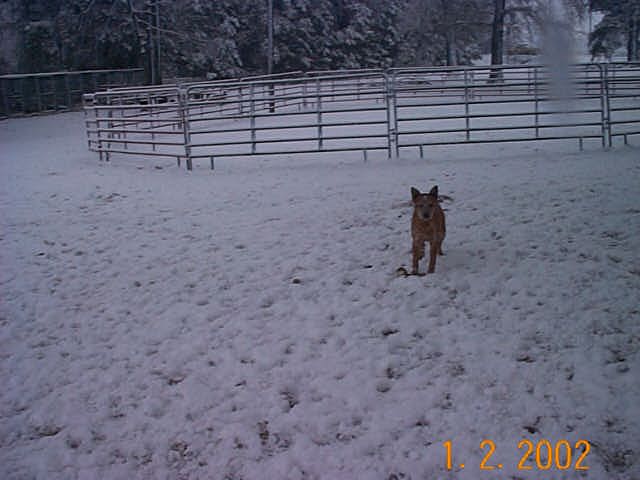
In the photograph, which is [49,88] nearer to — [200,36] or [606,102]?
[200,36]

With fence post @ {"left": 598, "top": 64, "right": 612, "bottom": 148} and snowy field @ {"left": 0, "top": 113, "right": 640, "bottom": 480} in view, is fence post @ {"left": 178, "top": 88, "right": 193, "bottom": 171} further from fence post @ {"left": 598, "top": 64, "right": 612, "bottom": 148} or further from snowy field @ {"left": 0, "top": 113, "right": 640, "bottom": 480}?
fence post @ {"left": 598, "top": 64, "right": 612, "bottom": 148}

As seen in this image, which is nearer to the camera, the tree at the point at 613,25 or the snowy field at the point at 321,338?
the tree at the point at 613,25

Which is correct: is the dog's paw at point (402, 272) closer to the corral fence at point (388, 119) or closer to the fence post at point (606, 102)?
the corral fence at point (388, 119)

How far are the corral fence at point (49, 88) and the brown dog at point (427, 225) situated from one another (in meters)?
23.3

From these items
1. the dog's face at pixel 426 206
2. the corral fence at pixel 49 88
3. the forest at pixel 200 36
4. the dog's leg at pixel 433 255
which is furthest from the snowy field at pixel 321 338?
the corral fence at pixel 49 88

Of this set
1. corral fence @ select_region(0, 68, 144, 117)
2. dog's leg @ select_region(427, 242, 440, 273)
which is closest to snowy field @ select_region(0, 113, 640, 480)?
dog's leg @ select_region(427, 242, 440, 273)

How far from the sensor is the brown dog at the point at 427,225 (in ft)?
16.6

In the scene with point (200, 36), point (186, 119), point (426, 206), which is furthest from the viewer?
point (200, 36)

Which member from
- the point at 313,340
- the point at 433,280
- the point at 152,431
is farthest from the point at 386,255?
the point at 152,431
